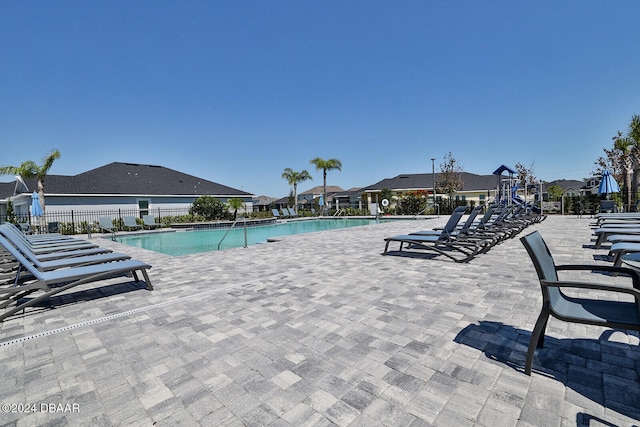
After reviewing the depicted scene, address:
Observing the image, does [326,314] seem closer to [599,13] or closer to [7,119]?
[599,13]

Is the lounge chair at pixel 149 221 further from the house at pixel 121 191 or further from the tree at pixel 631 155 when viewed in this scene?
the tree at pixel 631 155

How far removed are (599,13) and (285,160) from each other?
33234mm

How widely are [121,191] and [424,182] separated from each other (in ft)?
119

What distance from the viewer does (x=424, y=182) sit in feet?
140

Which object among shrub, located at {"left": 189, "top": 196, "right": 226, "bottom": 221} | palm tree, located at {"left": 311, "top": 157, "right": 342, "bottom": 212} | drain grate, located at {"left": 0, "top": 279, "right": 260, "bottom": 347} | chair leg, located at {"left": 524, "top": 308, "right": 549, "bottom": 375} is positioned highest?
palm tree, located at {"left": 311, "top": 157, "right": 342, "bottom": 212}

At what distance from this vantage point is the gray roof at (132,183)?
2425 cm

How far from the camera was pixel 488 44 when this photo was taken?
14016 mm

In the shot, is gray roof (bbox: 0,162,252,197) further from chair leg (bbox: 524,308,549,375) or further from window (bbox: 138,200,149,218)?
chair leg (bbox: 524,308,549,375)

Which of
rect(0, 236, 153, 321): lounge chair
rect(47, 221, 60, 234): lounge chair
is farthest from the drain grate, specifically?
rect(47, 221, 60, 234): lounge chair

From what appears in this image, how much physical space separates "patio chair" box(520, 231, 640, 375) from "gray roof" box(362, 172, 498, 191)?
3908cm

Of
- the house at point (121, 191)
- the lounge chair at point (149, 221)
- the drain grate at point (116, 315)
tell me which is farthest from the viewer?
the house at point (121, 191)

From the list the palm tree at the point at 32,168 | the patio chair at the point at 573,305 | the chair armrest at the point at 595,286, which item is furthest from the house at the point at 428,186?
the chair armrest at the point at 595,286

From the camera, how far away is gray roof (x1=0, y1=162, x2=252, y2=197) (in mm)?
24250

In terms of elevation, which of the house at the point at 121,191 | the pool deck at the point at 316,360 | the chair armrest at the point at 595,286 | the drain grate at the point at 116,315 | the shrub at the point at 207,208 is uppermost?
the house at the point at 121,191
